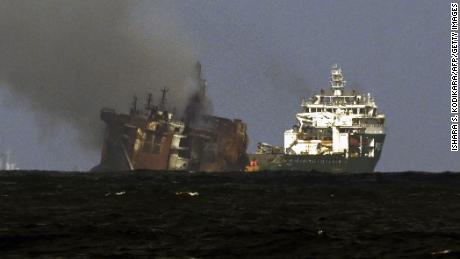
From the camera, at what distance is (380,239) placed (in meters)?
27.8

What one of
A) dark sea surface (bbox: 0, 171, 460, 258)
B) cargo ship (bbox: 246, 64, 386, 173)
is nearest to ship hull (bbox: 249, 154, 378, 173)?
cargo ship (bbox: 246, 64, 386, 173)

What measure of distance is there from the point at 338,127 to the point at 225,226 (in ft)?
381

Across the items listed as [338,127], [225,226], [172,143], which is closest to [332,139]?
[338,127]

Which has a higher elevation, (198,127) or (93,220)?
(198,127)

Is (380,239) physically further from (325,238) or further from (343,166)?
(343,166)

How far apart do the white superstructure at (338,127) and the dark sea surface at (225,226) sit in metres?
94.5

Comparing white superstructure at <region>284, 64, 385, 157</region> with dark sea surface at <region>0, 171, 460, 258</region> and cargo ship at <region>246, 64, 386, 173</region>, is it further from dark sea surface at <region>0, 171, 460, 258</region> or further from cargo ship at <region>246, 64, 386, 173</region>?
dark sea surface at <region>0, 171, 460, 258</region>

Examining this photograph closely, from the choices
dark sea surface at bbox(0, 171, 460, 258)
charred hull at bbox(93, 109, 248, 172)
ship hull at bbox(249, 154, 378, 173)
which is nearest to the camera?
dark sea surface at bbox(0, 171, 460, 258)

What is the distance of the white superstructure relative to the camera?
478 feet

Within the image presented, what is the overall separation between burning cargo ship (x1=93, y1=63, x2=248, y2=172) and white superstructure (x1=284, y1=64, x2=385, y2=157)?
8792 mm

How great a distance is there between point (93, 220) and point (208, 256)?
1089cm

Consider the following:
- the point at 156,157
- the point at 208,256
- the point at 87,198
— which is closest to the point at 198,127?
the point at 156,157

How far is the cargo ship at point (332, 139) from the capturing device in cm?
14512

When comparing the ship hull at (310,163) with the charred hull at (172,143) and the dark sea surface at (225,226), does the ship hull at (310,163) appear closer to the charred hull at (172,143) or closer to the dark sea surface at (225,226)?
the charred hull at (172,143)
